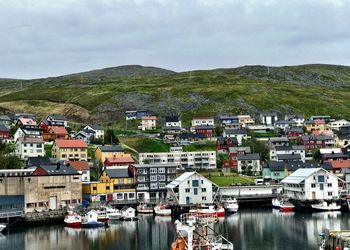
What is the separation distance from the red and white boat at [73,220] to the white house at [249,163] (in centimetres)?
4143

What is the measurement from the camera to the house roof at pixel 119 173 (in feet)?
269

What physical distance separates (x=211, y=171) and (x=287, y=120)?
44.4 m

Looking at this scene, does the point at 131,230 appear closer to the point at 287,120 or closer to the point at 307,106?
the point at 287,120

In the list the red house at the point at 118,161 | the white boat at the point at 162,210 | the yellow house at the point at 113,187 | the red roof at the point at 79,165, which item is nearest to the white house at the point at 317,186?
the white boat at the point at 162,210

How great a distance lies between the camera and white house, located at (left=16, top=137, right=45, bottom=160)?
93.9 m

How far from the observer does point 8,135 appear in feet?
352

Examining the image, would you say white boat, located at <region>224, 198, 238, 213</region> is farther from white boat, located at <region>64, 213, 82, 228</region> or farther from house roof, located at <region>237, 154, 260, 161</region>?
house roof, located at <region>237, 154, 260, 161</region>

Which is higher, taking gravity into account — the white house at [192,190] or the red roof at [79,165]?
the red roof at [79,165]

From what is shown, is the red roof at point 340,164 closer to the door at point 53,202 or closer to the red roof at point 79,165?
the red roof at point 79,165

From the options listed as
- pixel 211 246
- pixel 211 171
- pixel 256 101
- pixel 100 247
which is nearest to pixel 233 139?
pixel 211 171

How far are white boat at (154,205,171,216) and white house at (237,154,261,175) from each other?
2802cm

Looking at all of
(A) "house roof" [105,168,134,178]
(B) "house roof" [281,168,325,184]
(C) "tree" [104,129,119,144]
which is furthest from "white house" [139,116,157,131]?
(B) "house roof" [281,168,325,184]

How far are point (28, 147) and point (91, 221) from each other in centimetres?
3432

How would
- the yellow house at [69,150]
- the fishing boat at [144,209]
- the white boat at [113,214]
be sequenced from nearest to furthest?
the white boat at [113,214], the fishing boat at [144,209], the yellow house at [69,150]
